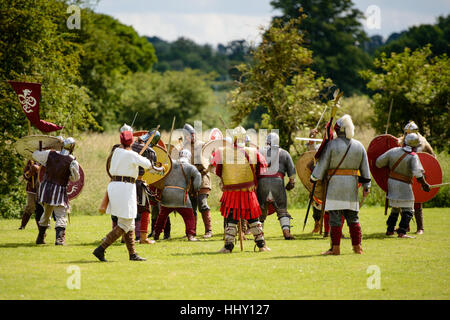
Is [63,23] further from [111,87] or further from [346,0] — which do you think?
[346,0]

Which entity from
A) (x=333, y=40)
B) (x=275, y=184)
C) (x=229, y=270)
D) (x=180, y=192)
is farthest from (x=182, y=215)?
(x=333, y=40)

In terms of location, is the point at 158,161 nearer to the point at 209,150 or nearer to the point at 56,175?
the point at 209,150

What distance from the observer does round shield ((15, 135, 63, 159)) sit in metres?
10.8

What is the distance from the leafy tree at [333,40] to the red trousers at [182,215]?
38.3 metres

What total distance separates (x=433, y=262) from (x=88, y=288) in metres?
4.44

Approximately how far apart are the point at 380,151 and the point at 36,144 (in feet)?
18.8

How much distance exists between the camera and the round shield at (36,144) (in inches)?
426

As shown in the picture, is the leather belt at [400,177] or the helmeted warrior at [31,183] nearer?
the leather belt at [400,177]

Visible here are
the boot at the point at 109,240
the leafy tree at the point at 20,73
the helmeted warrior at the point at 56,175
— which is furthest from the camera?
the leafy tree at the point at 20,73

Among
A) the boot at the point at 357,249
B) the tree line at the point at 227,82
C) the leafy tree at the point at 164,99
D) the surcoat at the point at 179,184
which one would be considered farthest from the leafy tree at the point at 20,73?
the leafy tree at the point at 164,99

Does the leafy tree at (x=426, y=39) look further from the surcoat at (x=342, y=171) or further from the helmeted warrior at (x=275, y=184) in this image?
the surcoat at (x=342, y=171)

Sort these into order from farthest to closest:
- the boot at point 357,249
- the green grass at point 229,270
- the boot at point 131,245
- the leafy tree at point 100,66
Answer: the leafy tree at point 100,66 → the boot at point 357,249 → the boot at point 131,245 → the green grass at point 229,270

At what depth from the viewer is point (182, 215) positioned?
A: 11.4 meters

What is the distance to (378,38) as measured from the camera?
4828 inches
